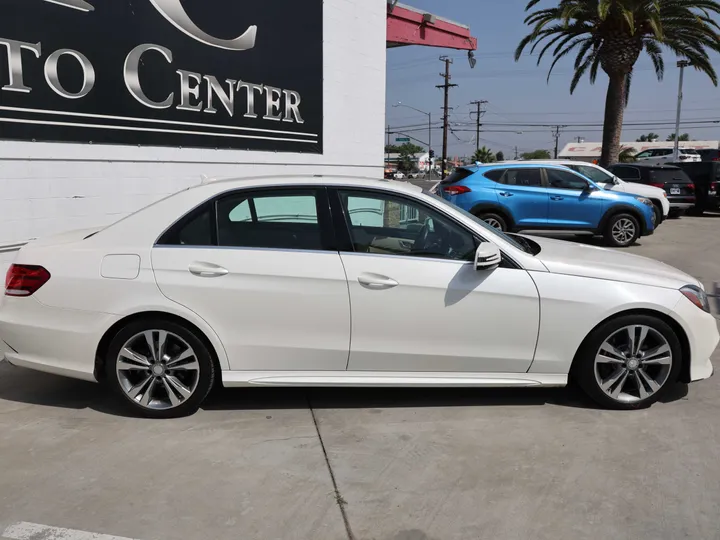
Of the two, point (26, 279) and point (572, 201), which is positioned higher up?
point (572, 201)

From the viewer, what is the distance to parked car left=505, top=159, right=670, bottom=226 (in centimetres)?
1304

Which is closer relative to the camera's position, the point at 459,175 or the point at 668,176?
the point at 459,175

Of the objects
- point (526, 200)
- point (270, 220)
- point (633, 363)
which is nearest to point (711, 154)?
point (526, 200)

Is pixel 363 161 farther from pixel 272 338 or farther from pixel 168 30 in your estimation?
pixel 272 338

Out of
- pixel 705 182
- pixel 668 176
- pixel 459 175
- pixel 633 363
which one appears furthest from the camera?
pixel 705 182

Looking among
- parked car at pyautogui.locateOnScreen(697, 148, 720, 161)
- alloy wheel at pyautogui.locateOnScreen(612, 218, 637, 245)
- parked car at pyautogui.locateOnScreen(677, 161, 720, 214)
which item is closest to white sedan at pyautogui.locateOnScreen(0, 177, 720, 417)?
alloy wheel at pyautogui.locateOnScreen(612, 218, 637, 245)

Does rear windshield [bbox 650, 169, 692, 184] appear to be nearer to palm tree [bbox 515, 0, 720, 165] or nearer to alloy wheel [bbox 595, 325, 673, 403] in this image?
palm tree [bbox 515, 0, 720, 165]

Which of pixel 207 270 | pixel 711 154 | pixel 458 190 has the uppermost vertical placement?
pixel 711 154

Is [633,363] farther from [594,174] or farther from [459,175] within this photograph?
[594,174]

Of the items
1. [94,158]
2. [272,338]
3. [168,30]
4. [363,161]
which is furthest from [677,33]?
[272,338]

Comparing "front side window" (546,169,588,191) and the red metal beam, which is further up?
the red metal beam

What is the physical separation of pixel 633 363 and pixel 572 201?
27.9 ft

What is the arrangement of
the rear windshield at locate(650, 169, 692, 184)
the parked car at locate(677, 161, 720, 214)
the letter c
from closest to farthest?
1. the letter c
2. the rear windshield at locate(650, 169, 692, 184)
3. the parked car at locate(677, 161, 720, 214)

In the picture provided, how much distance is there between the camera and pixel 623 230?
12.2 metres
